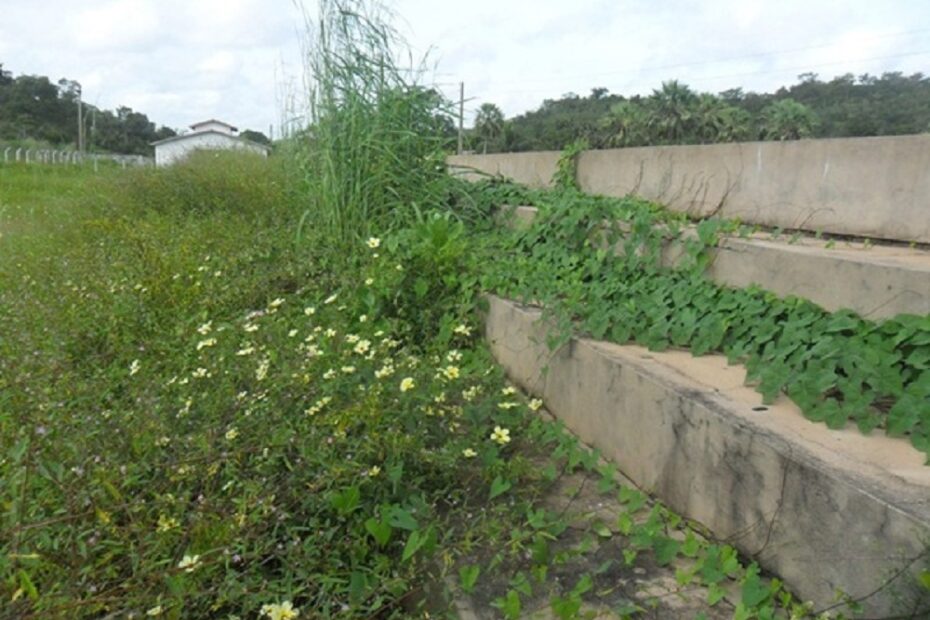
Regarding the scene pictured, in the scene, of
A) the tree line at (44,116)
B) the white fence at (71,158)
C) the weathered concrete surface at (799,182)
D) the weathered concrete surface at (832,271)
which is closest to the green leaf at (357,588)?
the weathered concrete surface at (832,271)

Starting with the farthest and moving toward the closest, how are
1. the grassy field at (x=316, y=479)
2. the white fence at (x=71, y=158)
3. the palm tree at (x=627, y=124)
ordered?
the palm tree at (x=627, y=124) < the white fence at (x=71, y=158) < the grassy field at (x=316, y=479)

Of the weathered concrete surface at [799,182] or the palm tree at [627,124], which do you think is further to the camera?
the palm tree at [627,124]

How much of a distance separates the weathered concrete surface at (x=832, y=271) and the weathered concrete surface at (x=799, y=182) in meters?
0.15

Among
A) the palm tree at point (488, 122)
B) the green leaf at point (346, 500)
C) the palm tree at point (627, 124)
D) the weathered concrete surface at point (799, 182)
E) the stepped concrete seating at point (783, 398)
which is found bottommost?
the green leaf at point (346, 500)

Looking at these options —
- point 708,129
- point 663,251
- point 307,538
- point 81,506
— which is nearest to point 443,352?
point 663,251

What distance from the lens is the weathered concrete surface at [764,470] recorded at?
1.24m

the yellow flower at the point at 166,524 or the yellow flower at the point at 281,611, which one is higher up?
the yellow flower at the point at 166,524

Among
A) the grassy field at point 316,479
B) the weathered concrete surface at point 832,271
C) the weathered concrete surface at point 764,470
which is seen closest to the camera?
the weathered concrete surface at point 764,470

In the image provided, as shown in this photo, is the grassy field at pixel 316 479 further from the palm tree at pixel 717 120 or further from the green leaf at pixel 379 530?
the palm tree at pixel 717 120

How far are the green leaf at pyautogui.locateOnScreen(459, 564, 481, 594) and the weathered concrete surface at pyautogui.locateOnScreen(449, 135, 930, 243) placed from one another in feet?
6.65

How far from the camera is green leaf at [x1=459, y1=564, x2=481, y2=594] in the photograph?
1.50 meters

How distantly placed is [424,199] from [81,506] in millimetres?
2881

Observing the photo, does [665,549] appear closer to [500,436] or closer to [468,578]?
[468,578]

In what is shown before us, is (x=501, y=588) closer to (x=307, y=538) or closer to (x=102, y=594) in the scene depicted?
(x=307, y=538)
